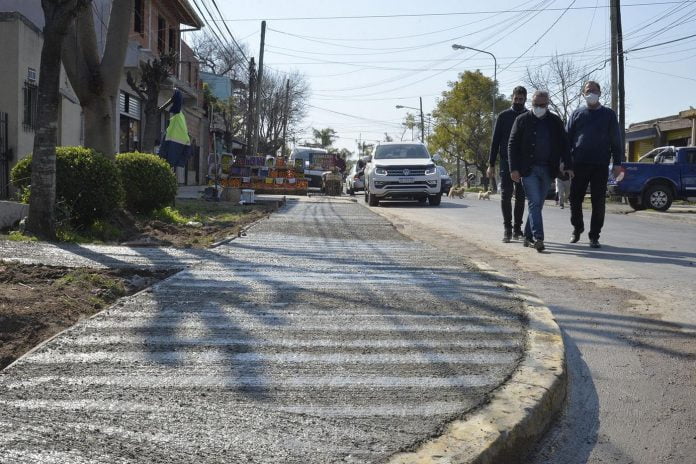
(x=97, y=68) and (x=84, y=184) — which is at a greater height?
(x=97, y=68)

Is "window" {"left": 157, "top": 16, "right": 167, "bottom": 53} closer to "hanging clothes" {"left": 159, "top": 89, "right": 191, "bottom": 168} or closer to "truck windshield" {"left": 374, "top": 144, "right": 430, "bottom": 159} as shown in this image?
"truck windshield" {"left": 374, "top": 144, "right": 430, "bottom": 159}

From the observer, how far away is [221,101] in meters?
54.9

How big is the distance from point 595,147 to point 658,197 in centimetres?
1284

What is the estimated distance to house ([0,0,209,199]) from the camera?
562 inches

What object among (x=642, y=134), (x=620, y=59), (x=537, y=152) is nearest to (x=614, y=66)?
(x=620, y=59)

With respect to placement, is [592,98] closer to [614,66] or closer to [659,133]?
[614,66]

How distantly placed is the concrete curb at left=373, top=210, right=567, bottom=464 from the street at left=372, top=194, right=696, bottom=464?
10 centimetres

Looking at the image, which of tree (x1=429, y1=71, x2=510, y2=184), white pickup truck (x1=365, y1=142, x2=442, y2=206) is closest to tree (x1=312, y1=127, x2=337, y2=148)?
tree (x1=429, y1=71, x2=510, y2=184)

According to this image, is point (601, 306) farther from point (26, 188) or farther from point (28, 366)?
point (26, 188)

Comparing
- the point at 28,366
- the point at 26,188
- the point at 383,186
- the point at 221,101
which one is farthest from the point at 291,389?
the point at 221,101

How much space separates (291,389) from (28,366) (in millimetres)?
1184

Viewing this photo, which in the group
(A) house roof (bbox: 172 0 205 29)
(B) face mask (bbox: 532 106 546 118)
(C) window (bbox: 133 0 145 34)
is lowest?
(B) face mask (bbox: 532 106 546 118)

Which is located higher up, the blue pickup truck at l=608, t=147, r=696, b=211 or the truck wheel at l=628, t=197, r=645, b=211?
the blue pickup truck at l=608, t=147, r=696, b=211

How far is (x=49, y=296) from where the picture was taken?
466 cm
